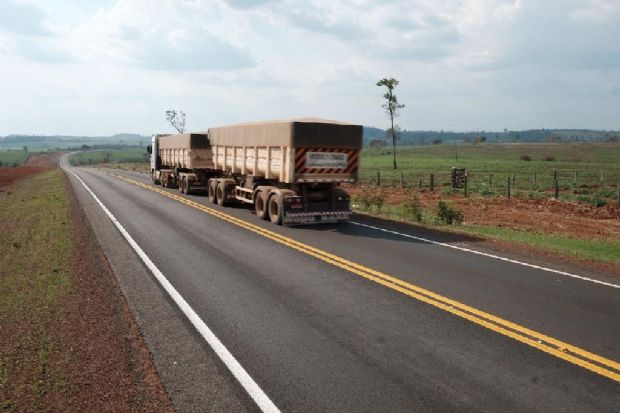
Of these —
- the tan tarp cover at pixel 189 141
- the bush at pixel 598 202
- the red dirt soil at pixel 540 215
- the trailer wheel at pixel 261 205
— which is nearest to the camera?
the trailer wheel at pixel 261 205

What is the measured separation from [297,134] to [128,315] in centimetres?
912

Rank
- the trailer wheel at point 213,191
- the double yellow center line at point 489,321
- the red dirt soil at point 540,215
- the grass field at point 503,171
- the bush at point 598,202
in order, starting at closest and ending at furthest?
the double yellow center line at point 489,321 < the red dirt soil at point 540,215 < the trailer wheel at point 213,191 < the bush at point 598,202 < the grass field at point 503,171

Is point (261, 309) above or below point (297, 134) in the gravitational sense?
below

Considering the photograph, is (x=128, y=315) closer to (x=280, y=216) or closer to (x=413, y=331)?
(x=413, y=331)

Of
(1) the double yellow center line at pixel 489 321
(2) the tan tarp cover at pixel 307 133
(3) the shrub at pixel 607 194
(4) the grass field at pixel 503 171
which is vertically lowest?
(1) the double yellow center line at pixel 489 321

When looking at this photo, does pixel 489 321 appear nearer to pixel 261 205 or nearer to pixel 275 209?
pixel 275 209

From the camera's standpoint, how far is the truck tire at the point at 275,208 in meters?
16.3

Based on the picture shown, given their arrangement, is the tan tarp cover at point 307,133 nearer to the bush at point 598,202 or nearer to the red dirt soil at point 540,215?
the red dirt soil at point 540,215

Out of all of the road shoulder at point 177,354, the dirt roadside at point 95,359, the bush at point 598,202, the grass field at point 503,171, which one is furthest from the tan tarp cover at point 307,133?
the grass field at point 503,171

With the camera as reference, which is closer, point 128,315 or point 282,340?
point 282,340

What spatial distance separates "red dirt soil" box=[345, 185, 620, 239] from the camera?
19094 millimetres

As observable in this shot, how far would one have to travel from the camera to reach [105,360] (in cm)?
610

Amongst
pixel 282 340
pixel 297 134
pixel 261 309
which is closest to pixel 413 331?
pixel 282 340

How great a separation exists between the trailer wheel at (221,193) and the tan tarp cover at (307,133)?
391 centimetres
